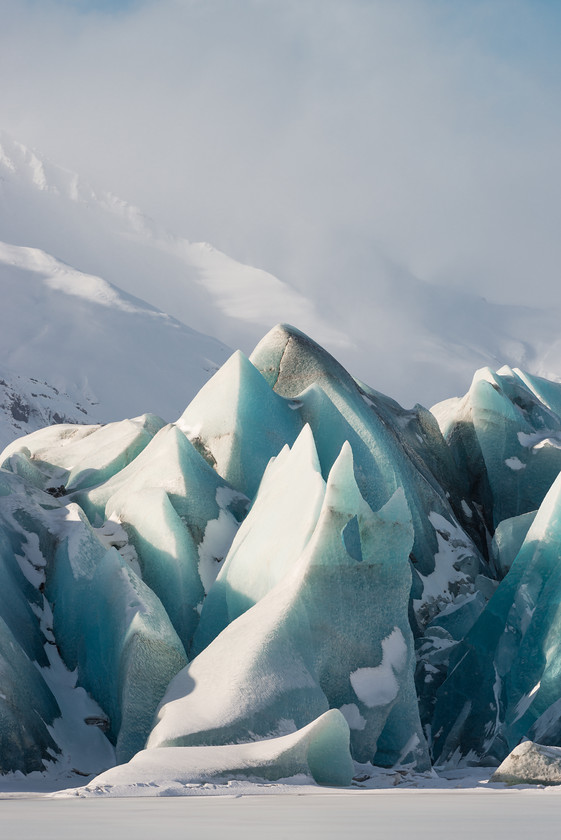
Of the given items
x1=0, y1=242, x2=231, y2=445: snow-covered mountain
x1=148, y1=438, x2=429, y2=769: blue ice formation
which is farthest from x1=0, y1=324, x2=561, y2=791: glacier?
x1=0, y1=242, x2=231, y2=445: snow-covered mountain

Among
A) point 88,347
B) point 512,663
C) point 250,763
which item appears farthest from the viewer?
point 88,347

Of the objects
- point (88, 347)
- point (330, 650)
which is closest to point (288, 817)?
point (330, 650)

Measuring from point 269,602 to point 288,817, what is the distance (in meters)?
5.20

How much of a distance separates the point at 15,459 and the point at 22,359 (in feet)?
327

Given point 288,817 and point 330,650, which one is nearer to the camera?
point 288,817

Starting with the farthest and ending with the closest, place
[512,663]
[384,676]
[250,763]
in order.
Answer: [512,663], [384,676], [250,763]

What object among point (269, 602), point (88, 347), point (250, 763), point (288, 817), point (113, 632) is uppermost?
A: point (88, 347)

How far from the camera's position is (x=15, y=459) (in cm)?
1728

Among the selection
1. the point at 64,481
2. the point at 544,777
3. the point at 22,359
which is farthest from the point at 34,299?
the point at 544,777

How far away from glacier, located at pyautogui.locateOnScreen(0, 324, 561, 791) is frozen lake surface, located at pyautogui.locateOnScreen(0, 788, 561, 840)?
150 centimetres

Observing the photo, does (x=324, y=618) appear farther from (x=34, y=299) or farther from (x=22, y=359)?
(x=34, y=299)

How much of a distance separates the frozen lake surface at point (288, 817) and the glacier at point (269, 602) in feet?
4.91

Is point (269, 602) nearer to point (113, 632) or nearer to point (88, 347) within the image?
point (113, 632)

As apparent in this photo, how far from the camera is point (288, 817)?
7301 mm
